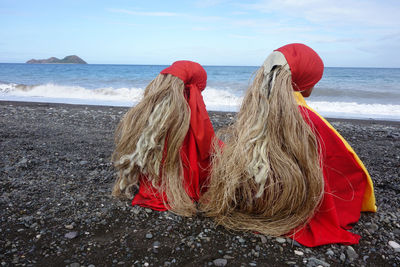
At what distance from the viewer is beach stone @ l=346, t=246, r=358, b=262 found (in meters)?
2.69

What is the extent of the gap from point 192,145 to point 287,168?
1.10m

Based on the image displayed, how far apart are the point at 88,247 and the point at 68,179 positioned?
1.67 m

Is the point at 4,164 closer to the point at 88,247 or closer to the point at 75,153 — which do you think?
the point at 75,153

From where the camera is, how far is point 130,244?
9.18 ft

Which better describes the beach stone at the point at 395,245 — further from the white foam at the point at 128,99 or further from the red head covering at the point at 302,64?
the white foam at the point at 128,99

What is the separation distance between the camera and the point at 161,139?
11.1 ft

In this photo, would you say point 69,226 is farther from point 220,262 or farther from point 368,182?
point 368,182

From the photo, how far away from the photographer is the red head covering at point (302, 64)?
2.88 m

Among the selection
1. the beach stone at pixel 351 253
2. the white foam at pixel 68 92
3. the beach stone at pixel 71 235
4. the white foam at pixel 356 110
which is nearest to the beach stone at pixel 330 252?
the beach stone at pixel 351 253

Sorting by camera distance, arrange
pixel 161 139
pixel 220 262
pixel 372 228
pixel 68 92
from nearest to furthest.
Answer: pixel 220 262 < pixel 372 228 < pixel 161 139 < pixel 68 92

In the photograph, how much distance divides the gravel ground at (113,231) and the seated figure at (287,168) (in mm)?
164

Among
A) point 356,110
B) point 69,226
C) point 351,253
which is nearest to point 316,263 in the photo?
point 351,253

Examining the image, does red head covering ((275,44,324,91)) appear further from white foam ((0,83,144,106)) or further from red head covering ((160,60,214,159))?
white foam ((0,83,144,106))

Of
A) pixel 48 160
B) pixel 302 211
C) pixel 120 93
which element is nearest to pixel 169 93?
pixel 302 211
